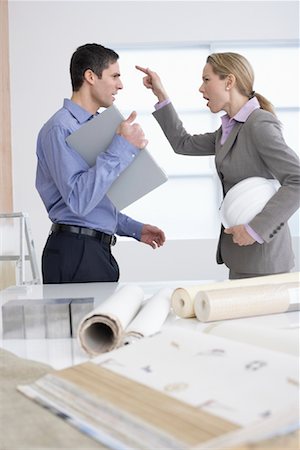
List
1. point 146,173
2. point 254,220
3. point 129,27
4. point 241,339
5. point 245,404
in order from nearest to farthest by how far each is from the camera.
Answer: point 245,404
point 241,339
point 254,220
point 146,173
point 129,27

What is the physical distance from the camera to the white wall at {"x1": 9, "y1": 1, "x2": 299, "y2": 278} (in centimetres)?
616

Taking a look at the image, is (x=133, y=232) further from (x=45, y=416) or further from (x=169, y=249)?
(x=169, y=249)

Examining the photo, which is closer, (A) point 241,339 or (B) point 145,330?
(A) point 241,339

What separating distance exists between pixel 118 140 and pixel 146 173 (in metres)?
0.16

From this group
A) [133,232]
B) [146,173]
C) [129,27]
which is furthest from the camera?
[129,27]

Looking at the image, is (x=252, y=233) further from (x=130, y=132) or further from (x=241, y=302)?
(x=241, y=302)

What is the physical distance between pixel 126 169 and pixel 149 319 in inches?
39.4

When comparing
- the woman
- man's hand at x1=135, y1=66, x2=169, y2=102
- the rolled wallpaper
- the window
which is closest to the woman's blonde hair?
the woman

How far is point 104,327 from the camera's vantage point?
109cm

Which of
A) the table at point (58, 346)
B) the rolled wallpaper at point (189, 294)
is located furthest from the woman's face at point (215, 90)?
the rolled wallpaper at point (189, 294)

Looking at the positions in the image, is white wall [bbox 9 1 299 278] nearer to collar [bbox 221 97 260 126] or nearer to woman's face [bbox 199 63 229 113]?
woman's face [bbox 199 63 229 113]

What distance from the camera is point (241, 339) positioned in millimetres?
925

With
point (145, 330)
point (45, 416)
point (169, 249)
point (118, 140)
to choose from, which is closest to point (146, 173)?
point (118, 140)

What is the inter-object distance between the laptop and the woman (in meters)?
0.26
